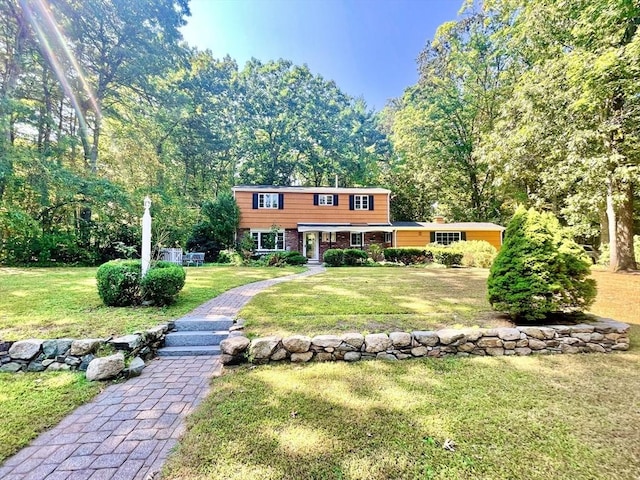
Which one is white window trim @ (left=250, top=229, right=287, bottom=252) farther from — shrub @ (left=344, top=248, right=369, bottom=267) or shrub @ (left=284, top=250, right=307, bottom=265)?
shrub @ (left=344, top=248, right=369, bottom=267)

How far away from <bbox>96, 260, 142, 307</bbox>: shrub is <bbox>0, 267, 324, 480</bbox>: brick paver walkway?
2.54 meters

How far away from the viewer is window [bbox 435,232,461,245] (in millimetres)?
19766

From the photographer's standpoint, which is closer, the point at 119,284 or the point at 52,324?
the point at 52,324

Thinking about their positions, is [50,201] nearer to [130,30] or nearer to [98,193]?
[98,193]

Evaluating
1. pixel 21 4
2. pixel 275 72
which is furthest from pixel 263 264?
pixel 275 72

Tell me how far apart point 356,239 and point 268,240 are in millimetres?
5890

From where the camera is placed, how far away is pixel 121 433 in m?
2.61

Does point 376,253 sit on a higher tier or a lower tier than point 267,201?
lower

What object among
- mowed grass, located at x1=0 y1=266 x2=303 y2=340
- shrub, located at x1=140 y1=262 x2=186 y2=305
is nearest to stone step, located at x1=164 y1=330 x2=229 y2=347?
mowed grass, located at x1=0 y1=266 x2=303 y2=340

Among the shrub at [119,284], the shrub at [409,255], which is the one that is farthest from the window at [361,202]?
the shrub at [119,284]

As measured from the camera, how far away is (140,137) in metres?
17.5

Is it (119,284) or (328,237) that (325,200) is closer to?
(328,237)

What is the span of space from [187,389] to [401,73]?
1180 inches

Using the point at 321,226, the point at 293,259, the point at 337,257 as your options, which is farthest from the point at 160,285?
the point at 321,226
